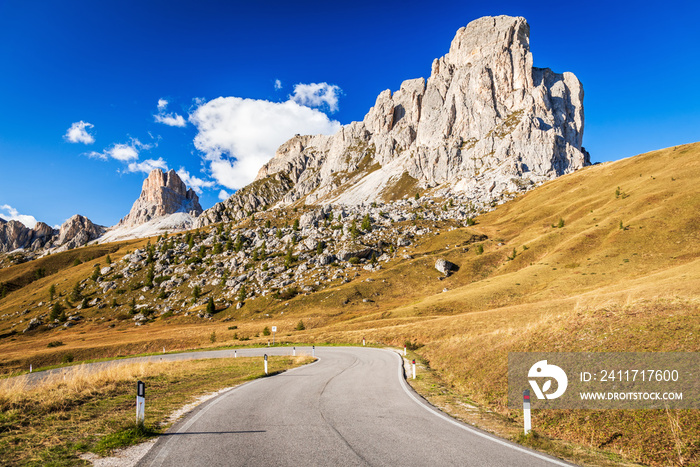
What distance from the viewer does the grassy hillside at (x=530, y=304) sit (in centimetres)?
1199

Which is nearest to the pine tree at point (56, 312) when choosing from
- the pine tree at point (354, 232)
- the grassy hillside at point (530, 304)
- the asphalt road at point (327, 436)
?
the grassy hillside at point (530, 304)

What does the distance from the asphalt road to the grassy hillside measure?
3.31 m

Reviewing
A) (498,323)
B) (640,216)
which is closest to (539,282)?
(640,216)

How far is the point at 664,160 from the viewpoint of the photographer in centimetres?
11162

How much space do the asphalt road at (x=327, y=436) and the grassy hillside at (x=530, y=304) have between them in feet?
10.9

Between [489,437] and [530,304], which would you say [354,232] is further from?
[489,437]

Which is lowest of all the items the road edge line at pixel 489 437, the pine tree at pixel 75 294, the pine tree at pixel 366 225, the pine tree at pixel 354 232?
the road edge line at pixel 489 437

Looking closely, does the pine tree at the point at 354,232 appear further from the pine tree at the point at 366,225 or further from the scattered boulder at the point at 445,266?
the scattered boulder at the point at 445,266

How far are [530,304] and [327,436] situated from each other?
4250 centimetres

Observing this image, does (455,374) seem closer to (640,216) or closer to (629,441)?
(629,441)

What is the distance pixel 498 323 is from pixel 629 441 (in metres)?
27.8

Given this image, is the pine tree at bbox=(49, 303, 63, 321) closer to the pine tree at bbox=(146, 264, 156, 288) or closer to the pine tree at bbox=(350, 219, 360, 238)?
the pine tree at bbox=(146, 264, 156, 288)

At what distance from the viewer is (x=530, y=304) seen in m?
43.2

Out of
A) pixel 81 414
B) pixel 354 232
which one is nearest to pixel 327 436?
pixel 81 414
